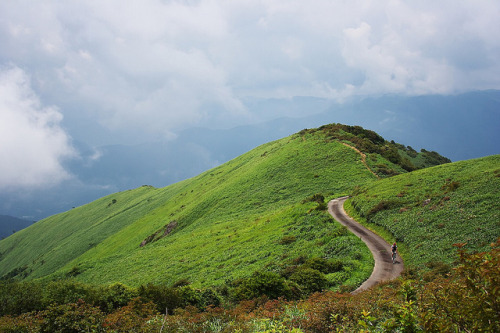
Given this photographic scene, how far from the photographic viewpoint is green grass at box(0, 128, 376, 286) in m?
30.3

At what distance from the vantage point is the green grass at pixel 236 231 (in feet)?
99.6

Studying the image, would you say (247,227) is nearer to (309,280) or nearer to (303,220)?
(303,220)

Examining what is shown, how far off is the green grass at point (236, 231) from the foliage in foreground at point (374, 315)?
453 inches

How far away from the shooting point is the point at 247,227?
44938 mm

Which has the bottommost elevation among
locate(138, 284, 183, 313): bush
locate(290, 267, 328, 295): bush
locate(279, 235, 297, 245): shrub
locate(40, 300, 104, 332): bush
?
locate(290, 267, 328, 295): bush

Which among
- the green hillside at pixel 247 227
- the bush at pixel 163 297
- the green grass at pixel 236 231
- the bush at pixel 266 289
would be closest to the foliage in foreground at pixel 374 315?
the bush at pixel 266 289

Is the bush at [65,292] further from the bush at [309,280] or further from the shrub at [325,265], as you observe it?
the shrub at [325,265]

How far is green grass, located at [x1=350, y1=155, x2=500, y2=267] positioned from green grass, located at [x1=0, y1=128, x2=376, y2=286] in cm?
463

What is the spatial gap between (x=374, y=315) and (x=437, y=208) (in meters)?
23.4

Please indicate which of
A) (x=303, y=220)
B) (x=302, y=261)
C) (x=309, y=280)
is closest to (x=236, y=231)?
(x=303, y=220)

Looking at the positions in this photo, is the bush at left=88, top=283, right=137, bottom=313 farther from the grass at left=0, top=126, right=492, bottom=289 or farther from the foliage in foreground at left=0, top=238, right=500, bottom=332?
the grass at left=0, top=126, right=492, bottom=289

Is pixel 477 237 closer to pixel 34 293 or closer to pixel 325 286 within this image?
pixel 325 286

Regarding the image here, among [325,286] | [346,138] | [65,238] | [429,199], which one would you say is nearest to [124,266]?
[325,286]

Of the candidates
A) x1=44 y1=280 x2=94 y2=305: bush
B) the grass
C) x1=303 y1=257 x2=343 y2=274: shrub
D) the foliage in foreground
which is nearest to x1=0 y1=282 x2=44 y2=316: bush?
x1=44 y1=280 x2=94 y2=305: bush
